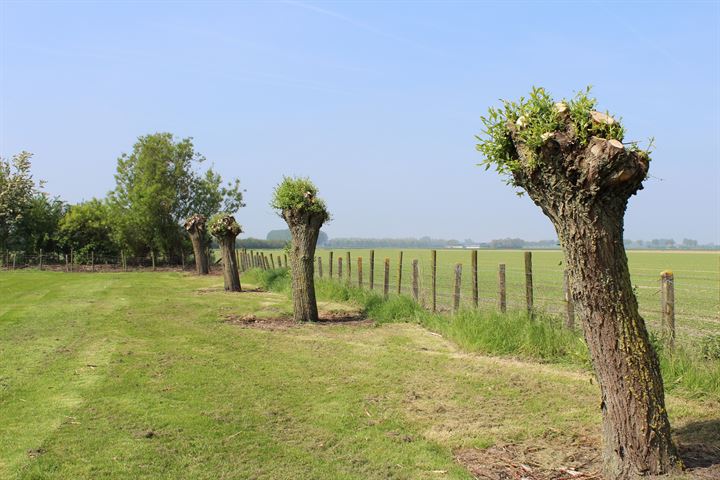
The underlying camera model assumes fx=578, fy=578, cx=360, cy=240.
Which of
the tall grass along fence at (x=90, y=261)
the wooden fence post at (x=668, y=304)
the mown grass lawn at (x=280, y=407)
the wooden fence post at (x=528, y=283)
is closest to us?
the mown grass lawn at (x=280, y=407)

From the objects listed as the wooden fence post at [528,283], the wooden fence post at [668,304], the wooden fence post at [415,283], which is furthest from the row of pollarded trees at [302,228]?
the wooden fence post at [668,304]

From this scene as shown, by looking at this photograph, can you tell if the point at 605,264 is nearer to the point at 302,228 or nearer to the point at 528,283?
the point at 528,283

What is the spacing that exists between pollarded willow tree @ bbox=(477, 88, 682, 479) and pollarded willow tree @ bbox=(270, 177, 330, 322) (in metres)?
9.23

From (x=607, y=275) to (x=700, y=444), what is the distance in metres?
1.88

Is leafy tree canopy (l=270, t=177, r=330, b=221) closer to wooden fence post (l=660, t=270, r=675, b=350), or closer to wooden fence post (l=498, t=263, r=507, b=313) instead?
wooden fence post (l=498, t=263, r=507, b=313)

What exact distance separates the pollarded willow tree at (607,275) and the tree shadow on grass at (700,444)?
0.31 metres

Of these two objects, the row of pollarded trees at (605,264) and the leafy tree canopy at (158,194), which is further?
the leafy tree canopy at (158,194)

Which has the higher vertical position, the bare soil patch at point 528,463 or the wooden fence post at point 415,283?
the wooden fence post at point 415,283

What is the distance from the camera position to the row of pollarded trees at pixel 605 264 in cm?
427

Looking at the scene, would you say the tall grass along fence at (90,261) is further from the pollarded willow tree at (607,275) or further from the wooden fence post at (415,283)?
the pollarded willow tree at (607,275)

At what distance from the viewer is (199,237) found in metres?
31.6

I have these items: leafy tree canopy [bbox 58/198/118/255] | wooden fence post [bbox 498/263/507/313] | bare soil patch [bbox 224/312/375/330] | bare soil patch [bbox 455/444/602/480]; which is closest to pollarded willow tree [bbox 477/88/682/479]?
bare soil patch [bbox 455/444/602/480]

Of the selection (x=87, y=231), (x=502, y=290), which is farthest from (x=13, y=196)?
(x=502, y=290)

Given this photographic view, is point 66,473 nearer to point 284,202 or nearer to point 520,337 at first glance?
point 520,337
